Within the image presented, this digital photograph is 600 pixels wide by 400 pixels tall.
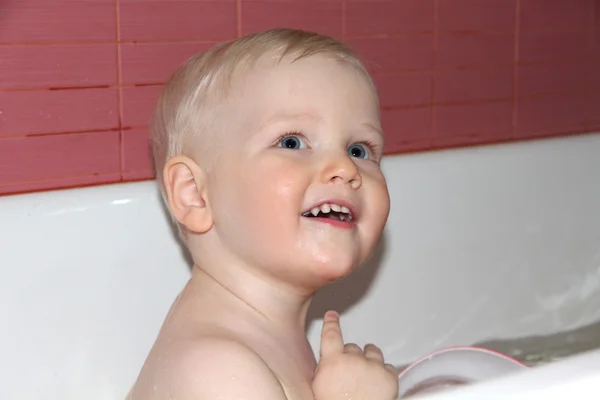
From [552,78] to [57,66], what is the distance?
1.22 meters

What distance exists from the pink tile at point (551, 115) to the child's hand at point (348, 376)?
117 cm

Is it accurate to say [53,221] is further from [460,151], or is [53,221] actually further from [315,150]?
[460,151]

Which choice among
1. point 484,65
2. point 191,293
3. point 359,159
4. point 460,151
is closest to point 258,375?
point 191,293

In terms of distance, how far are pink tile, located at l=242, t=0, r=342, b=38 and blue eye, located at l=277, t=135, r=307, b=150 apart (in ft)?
2.11

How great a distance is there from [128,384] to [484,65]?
1093mm

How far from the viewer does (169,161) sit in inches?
55.5

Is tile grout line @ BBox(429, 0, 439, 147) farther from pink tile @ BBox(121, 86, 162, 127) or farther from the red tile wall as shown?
pink tile @ BBox(121, 86, 162, 127)

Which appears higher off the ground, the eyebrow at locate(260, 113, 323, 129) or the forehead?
the forehead

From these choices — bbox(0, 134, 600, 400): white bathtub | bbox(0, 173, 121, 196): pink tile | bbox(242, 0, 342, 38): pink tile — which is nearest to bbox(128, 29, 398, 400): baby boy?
bbox(0, 134, 600, 400): white bathtub

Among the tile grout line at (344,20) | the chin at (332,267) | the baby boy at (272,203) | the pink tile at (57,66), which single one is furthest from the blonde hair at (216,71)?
the tile grout line at (344,20)

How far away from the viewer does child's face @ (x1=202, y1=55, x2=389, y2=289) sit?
1.32 meters

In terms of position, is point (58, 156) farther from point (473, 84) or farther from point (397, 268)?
point (473, 84)

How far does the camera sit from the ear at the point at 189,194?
1409 millimetres

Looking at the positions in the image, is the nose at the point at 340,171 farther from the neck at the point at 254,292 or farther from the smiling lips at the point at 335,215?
the neck at the point at 254,292
